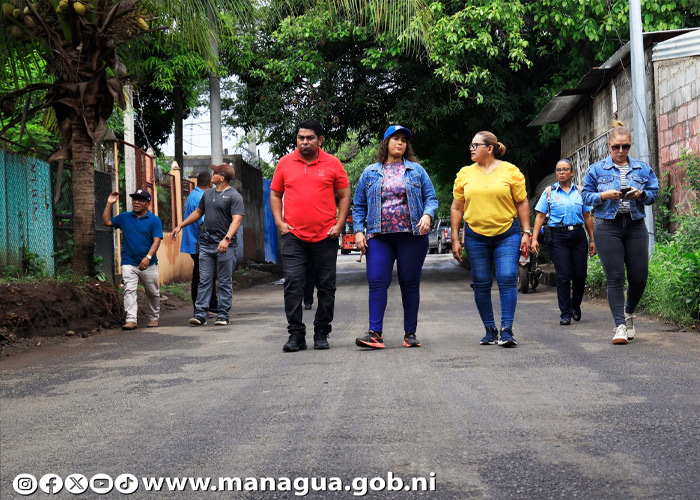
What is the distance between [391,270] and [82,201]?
15.6 ft

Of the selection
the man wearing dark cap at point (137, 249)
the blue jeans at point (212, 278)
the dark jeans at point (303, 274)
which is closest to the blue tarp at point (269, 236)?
the blue jeans at point (212, 278)

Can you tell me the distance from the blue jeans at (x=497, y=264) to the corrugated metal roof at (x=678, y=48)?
6.72 m

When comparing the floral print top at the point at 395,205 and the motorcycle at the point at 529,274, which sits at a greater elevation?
the floral print top at the point at 395,205

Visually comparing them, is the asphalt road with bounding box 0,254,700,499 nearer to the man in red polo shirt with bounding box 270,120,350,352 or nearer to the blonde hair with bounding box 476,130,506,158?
the man in red polo shirt with bounding box 270,120,350,352

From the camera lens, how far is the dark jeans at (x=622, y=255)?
7469mm

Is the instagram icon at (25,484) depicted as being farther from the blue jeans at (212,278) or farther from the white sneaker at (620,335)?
the blue jeans at (212,278)

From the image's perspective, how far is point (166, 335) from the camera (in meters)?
8.95

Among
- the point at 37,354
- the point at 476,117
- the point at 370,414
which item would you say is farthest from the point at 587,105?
the point at 370,414

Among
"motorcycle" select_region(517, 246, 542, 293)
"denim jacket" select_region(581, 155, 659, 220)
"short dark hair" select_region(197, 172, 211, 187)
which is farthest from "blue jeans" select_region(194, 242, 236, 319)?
"motorcycle" select_region(517, 246, 542, 293)

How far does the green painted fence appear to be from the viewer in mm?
10539

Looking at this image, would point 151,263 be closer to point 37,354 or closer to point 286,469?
point 37,354

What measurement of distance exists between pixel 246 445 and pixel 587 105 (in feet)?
53.1

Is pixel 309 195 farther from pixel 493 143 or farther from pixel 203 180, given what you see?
pixel 203 180

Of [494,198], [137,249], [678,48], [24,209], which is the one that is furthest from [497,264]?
[678,48]
